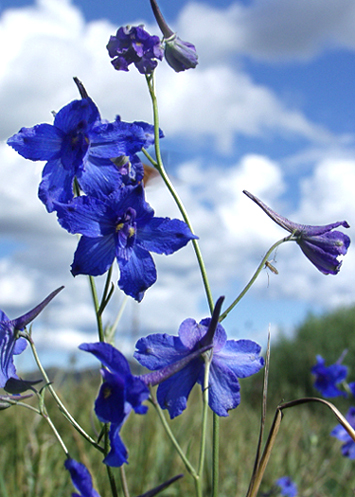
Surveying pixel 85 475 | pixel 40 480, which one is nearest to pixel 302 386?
pixel 40 480

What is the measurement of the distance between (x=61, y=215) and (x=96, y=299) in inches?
8.8

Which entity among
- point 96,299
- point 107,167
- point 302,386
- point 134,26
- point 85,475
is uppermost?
point 302,386

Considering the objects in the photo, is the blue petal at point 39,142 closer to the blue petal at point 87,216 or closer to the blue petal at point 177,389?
the blue petal at point 87,216

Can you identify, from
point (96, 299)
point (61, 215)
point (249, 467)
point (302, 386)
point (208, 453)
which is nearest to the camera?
point (61, 215)

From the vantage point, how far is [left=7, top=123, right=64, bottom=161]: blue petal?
0.90 metres

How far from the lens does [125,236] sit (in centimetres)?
87

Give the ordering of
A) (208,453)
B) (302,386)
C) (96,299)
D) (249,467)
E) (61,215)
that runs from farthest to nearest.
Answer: (302,386) → (249,467) → (208,453) → (96,299) → (61,215)

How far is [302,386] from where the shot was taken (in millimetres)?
8773

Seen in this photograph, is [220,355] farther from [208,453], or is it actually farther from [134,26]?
[208,453]

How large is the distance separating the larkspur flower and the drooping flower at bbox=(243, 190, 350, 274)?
0.81 feet

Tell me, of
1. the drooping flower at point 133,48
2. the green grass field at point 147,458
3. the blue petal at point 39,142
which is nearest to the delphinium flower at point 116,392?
the blue petal at point 39,142

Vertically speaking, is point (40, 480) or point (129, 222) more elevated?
point (129, 222)

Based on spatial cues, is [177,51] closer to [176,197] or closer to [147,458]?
[176,197]

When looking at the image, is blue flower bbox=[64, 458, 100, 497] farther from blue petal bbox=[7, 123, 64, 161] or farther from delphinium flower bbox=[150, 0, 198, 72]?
delphinium flower bbox=[150, 0, 198, 72]
